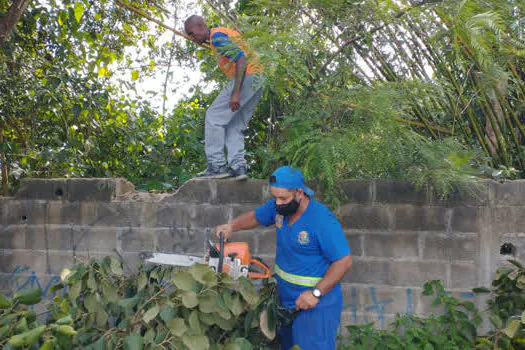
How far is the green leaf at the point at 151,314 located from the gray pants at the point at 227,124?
5.08 ft

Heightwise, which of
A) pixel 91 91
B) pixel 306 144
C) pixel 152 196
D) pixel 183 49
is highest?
pixel 183 49

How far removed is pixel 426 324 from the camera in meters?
3.43

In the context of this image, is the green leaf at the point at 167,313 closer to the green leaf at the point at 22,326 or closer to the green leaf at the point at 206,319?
the green leaf at the point at 206,319

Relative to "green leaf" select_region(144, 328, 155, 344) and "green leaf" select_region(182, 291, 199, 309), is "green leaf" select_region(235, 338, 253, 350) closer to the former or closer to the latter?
"green leaf" select_region(182, 291, 199, 309)

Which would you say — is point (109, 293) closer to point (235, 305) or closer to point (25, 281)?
point (235, 305)

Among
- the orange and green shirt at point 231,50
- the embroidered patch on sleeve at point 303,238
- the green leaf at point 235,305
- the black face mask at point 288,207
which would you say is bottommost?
the green leaf at point 235,305

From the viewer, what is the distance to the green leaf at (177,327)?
85.7 inches

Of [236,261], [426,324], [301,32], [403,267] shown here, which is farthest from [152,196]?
[426,324]

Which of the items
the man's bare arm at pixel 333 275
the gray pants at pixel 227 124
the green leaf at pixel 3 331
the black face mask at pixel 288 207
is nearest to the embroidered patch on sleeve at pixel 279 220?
the black face mask at pixel 288 207

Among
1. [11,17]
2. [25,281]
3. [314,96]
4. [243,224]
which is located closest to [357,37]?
[314,96]

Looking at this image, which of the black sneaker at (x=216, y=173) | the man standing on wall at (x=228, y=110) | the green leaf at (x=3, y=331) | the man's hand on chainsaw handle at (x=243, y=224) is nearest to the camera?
the green leaf at (x=3, y=331)

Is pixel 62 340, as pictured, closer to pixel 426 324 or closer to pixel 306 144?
pixel 306 144

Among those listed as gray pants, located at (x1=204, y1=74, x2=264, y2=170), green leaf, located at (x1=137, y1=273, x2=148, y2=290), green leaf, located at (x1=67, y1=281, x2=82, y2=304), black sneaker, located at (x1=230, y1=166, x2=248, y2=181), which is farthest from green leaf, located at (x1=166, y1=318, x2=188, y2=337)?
gray pants, located at (x1=204, y1=74, x2=264, y2=170)

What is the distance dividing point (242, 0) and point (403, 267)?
2.90 m
